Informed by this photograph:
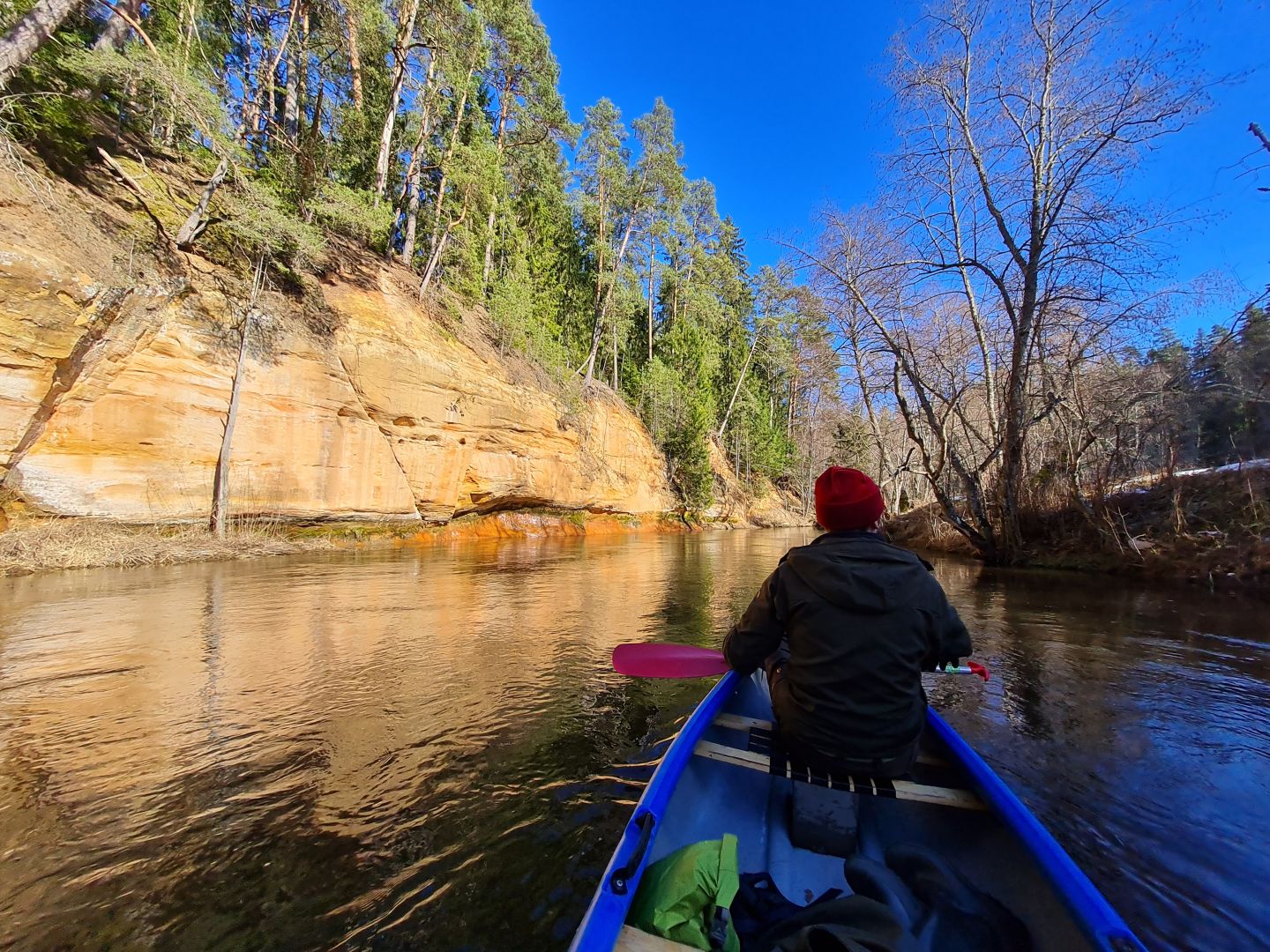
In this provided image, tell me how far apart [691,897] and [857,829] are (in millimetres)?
868

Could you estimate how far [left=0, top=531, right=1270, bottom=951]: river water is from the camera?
5.72 ft

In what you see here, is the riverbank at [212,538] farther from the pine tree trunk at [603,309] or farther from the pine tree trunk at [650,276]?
the pine tree trunk at [650,276]

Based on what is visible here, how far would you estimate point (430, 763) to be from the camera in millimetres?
2684

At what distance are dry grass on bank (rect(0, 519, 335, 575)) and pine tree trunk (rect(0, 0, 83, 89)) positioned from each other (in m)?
7.41

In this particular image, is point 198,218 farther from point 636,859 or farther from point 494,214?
point 636,859

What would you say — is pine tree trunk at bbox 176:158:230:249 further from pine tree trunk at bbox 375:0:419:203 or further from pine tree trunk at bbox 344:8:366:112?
pine tree trunk at bbox 344:8:366:112

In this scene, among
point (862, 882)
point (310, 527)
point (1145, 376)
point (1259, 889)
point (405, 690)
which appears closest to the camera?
point (862, 882)

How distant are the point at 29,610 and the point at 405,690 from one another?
5336 millimetres

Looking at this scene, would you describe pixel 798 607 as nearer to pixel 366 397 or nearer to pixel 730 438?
pixel 366 397

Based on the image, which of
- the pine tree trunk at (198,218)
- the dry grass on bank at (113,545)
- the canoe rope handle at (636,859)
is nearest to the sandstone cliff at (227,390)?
the dry grass on bank at (113,545)

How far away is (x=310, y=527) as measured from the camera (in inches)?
524

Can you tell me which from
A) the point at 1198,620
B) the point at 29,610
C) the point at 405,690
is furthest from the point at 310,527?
the point at 1198,620

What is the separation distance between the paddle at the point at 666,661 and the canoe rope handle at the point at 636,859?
1.68 meters

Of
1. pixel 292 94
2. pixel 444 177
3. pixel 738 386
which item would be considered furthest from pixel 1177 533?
pixel 738 386
